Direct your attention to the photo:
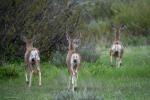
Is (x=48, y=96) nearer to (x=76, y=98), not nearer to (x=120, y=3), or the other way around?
(x=76, y=98)

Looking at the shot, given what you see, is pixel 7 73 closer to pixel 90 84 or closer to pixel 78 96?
pixel 90 84

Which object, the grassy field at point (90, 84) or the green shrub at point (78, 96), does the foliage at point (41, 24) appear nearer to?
the grassy field at point (90, 84)

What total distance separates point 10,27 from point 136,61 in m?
9.25

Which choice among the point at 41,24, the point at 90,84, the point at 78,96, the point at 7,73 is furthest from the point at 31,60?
the point at 78,96

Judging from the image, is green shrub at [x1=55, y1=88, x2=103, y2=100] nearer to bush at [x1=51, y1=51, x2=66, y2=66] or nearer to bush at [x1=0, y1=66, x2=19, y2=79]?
bush at [x1=0, y1=66, x2=19, y2=79]

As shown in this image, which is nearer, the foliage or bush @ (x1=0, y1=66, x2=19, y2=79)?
the foliage

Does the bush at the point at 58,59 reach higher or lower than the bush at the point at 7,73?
higher

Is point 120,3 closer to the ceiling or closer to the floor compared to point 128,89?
closer to the ceiling

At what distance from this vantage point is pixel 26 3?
2484 cm

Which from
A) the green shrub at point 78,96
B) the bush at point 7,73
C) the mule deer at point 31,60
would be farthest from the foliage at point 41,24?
the green shrub at point 78,96

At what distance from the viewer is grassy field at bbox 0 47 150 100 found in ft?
56.0

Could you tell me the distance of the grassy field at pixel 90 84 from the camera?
56.0 feet

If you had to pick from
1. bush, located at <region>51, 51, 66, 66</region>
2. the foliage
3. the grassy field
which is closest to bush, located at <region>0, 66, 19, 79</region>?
the grassy field

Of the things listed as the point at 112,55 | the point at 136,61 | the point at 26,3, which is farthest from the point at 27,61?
the point at 136,61
